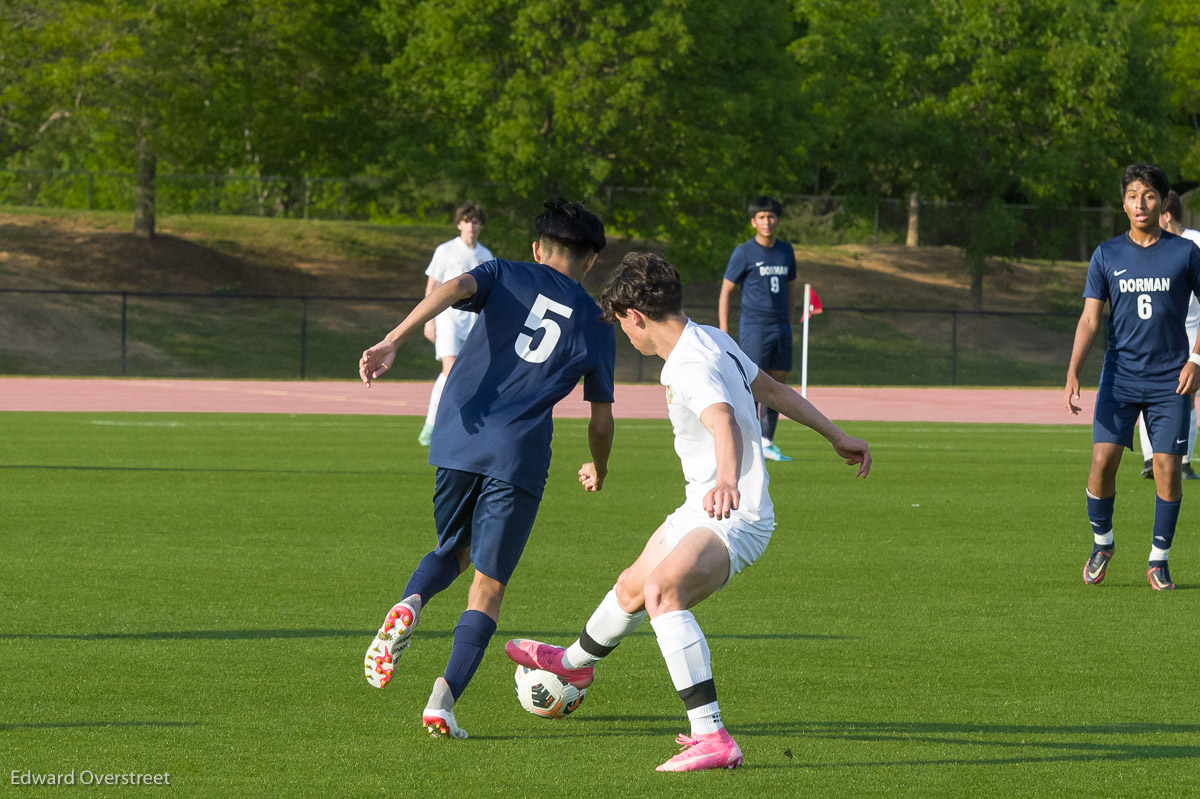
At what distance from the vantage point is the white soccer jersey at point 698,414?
4797 mm

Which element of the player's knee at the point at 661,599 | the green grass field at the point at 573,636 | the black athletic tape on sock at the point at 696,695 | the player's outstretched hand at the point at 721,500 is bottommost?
the green grass field at the point at 573,636

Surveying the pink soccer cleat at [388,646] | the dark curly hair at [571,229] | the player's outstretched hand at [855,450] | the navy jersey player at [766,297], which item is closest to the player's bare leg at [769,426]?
the navy jersey player at [766,297]

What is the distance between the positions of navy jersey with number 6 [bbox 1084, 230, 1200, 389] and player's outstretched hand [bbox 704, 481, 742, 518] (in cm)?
418

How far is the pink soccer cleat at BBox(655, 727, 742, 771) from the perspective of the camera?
4.73 metres

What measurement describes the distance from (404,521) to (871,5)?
131 feet

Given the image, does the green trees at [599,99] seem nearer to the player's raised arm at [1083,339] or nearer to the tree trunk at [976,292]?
the tree trunk at [976,292]

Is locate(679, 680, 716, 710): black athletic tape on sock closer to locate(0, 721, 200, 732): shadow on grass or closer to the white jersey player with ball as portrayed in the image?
the white jersey player with ball

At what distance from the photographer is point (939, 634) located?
700 cm

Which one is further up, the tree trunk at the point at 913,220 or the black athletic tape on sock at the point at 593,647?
the black athletic tape on sock at the point at 593,647

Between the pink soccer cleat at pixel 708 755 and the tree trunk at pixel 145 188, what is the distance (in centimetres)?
3338

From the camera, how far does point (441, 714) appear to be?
16.7 feet

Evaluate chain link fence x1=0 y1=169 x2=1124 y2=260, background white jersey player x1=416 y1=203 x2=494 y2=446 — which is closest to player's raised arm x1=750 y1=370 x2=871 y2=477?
background white jersey player x1=416 y1=203 x2=494 y2=446

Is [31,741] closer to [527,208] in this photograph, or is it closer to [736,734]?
[736,734]

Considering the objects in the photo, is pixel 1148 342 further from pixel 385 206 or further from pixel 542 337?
pixel 385 206
